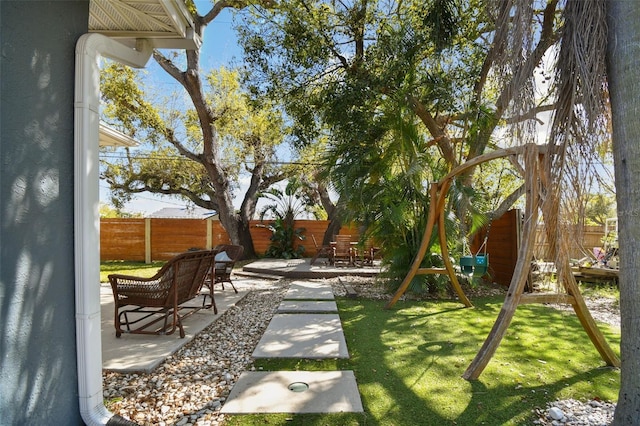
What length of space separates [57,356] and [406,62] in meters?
6.06

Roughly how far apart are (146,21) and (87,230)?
1.92 meters

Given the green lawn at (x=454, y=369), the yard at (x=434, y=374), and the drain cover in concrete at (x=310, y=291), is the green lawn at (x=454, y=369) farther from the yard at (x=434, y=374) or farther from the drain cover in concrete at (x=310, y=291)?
the drain cover in concrete at (x=310, y=291)

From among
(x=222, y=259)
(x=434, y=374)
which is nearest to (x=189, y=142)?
(x=222, y=259)

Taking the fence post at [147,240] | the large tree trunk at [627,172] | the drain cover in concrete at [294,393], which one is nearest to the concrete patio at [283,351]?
the drain cover in concrete at [294,393]

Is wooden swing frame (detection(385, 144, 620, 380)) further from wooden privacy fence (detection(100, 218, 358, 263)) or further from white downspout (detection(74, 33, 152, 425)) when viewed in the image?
wooden privacy fence (detection(100, 218, 358, 263))

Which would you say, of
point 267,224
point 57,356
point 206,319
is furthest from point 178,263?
point 267,224

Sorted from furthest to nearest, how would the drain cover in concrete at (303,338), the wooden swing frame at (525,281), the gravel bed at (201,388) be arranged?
the drain cover in concrete at (303,338), the wooden swing frame at (525,281), the gravel bed at (201,388)

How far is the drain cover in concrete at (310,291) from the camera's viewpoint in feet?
21.3

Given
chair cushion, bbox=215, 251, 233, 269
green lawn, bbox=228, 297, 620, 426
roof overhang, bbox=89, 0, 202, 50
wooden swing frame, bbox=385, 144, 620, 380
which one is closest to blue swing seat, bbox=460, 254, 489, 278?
green lawn, bbox=228, 297, 620, 426

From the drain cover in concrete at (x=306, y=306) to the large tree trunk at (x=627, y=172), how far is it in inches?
152

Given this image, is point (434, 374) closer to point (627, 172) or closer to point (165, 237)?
point (627, 172)

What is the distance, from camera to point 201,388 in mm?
2840

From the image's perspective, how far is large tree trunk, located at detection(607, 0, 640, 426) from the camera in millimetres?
1920

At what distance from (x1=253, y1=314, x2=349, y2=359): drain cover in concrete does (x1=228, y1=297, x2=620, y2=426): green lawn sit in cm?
15
